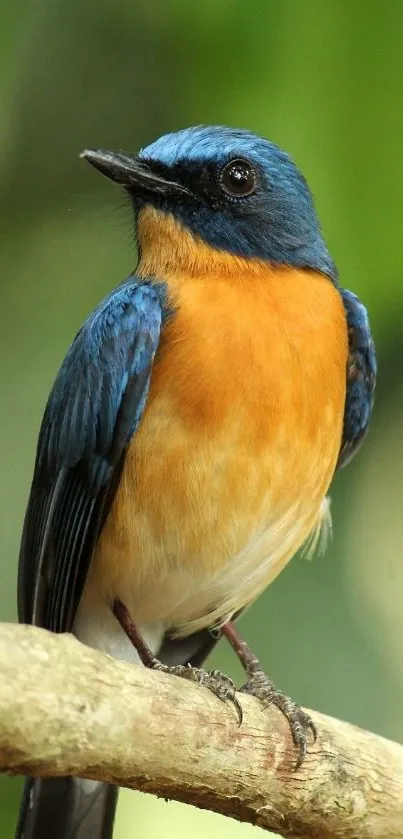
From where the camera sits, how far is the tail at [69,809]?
349cm

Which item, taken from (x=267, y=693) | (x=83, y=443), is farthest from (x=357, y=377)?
(x=267, y=693)

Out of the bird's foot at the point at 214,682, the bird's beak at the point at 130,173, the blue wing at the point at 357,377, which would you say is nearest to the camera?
the bird's foot at the point at 214,682

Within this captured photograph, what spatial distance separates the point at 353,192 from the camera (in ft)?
10.7

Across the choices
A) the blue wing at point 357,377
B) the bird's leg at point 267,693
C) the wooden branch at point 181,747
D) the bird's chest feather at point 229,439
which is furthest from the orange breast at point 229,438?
the wooden branch at point 181,747

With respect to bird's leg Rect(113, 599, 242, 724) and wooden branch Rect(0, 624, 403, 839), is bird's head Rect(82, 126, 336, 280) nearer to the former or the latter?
bird's leg Rect(113, 599, 242, 724)

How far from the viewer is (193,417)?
3172mm

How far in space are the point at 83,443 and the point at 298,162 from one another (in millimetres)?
870

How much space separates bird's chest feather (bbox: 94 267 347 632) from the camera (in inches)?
126

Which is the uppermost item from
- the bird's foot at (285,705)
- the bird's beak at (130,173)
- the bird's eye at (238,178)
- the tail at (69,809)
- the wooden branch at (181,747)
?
the bird's eye at (238,178)

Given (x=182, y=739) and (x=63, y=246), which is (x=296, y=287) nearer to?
(x=63, y=246)

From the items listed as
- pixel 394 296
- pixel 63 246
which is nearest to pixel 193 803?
pixel 394 296

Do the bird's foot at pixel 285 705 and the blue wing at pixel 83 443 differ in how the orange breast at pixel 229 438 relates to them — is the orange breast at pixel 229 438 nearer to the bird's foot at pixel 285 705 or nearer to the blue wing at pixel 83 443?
the blue wing at pixel 83 443

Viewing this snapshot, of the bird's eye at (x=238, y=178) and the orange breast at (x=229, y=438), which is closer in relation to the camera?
the orange breast at (x=229, y=438)

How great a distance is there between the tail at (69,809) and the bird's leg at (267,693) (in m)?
0.50
